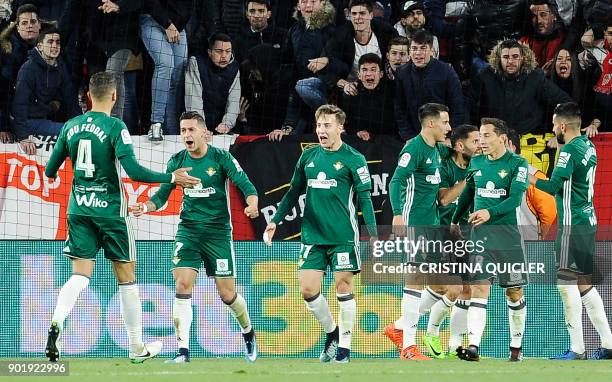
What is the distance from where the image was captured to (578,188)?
10.9m

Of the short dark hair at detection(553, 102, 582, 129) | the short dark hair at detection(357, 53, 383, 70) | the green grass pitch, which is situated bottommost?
the green grass pitch

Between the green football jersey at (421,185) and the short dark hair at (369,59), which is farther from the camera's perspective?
the short dark hair at (369,59)

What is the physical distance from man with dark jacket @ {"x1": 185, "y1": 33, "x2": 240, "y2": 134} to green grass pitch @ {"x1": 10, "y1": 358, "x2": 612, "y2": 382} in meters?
3.94

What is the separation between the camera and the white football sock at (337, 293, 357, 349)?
33.1ft

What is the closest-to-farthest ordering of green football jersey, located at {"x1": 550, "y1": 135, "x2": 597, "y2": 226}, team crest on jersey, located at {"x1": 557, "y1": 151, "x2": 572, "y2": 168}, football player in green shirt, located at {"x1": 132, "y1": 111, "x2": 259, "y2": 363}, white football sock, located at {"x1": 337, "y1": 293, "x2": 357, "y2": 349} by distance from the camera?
white football sock, located at {"x1": 337, "y1": 293, "x2": 357, "y2": 349}
football player in green shirt, located at {"x1": 132, "y1": 111, "x2": 259, "y2": 363}
team crest on jersey, located at {"x1": 557, "y1": 151, "x2": 572, "y2": 168}
green football jersey, located at {"x1": 550, "y1": 135, "x2": 597, "y2": 226}

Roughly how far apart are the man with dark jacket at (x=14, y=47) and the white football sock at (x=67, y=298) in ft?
15.4

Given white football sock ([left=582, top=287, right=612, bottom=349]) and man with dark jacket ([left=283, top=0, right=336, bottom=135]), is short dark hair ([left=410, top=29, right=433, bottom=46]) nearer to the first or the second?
man with dark jacket ([left=283, top=0, right=336, bottom=135])

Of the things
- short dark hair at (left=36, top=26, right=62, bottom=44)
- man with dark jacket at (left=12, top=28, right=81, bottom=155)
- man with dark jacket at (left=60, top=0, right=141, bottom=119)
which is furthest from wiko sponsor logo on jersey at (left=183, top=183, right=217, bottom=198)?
short dark hair at (left=36, top=26, right=62, bottom=44)

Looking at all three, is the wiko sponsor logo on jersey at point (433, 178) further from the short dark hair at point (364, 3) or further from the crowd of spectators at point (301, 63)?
the short dark hair at point (364, 3)

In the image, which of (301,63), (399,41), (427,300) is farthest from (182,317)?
(399,41)

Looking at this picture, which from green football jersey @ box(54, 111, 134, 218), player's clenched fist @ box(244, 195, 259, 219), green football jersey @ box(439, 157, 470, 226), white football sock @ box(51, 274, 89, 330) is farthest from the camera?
green football jersey @ box(439, 157, 470, 226)

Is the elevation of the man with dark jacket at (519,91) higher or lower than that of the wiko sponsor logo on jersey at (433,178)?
higher

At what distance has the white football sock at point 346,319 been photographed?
33.1ft

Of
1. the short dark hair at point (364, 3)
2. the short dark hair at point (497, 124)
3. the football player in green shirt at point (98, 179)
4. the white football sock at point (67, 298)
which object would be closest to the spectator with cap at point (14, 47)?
the short dark hair at point (364, 3)
